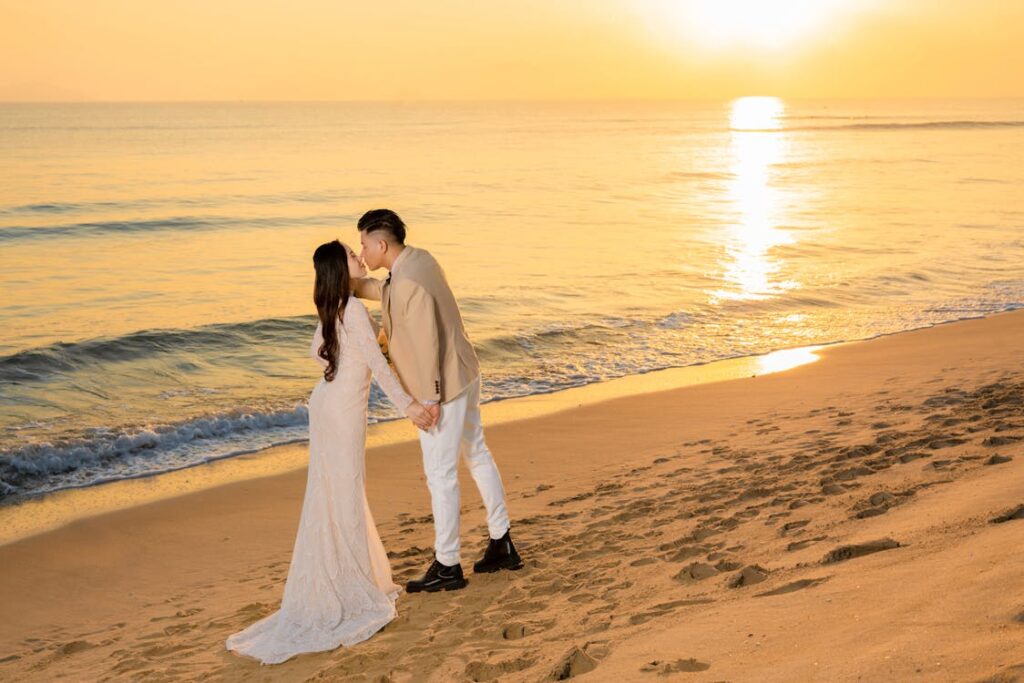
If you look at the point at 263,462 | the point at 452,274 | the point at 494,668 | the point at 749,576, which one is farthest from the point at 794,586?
the point at 452,274

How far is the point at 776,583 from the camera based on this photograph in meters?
4.63

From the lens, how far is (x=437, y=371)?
5.30m

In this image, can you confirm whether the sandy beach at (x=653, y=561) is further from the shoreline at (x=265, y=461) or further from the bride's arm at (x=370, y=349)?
the bride's arm at (x=370, y=349)

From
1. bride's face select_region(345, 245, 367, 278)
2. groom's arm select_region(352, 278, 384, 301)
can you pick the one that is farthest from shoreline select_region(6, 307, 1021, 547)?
bride's face select_region(345, 245, 367, 278)

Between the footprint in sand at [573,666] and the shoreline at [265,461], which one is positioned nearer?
the footprint in sand at [573,666]

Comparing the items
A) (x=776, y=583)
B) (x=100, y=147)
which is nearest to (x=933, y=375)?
(x=776, y=583)

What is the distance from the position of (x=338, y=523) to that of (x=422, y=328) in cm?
108

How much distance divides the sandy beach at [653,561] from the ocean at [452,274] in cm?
245

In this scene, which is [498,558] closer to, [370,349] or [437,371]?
[437,371]

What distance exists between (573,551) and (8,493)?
556 centimetres

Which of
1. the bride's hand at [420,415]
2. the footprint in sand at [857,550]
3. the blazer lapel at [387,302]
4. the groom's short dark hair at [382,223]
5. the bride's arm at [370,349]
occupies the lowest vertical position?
the footprint in sand at [857,550]

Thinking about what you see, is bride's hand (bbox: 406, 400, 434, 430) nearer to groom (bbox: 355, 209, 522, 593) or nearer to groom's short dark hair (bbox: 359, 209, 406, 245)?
groom (bbox: 355, 209, 522, 593)

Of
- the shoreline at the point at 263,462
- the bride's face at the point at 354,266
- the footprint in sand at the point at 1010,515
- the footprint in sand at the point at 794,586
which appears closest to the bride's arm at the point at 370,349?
the bride's face at the point at 354,266

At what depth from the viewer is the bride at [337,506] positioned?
199 inches
